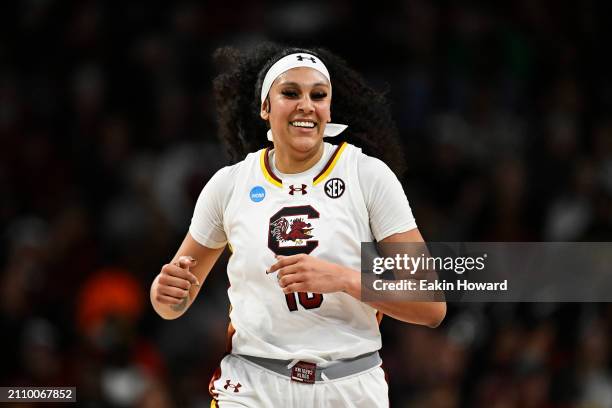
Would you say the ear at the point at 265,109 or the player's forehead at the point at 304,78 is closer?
the player's forehead at the point at 304,78

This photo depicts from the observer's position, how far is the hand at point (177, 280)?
441cm

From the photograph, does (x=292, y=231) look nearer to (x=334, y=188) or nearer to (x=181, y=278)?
(x=334, y=188)

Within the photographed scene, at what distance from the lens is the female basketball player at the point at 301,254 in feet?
14.5

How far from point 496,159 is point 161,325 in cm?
305

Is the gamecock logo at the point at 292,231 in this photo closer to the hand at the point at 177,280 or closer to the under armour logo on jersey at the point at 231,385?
the hand at the point at 177,280

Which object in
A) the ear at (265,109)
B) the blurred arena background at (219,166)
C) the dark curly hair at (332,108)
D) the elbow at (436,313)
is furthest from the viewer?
the blurred arena background at (219,166)

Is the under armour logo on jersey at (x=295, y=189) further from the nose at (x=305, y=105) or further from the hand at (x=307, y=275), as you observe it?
the hand at (x=307, y=275)

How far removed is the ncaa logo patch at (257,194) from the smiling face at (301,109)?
200mm

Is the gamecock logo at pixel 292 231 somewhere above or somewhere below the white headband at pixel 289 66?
below

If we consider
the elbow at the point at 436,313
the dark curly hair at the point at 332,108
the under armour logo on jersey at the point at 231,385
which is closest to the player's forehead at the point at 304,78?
the dark curly hair at the point at 332,108

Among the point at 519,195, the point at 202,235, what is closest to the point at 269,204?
the point at 202,235

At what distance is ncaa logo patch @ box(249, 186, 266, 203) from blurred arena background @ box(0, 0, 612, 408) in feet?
10.7

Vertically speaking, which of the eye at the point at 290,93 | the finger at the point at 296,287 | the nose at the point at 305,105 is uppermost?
the eye at the point at 290,93

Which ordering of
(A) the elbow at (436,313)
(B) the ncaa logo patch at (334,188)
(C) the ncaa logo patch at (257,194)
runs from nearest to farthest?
(A) the elbow at (436,313) → (B) the ncaa logo patch at (334,188) → (C) the ncaa logo patch at (257,194)
